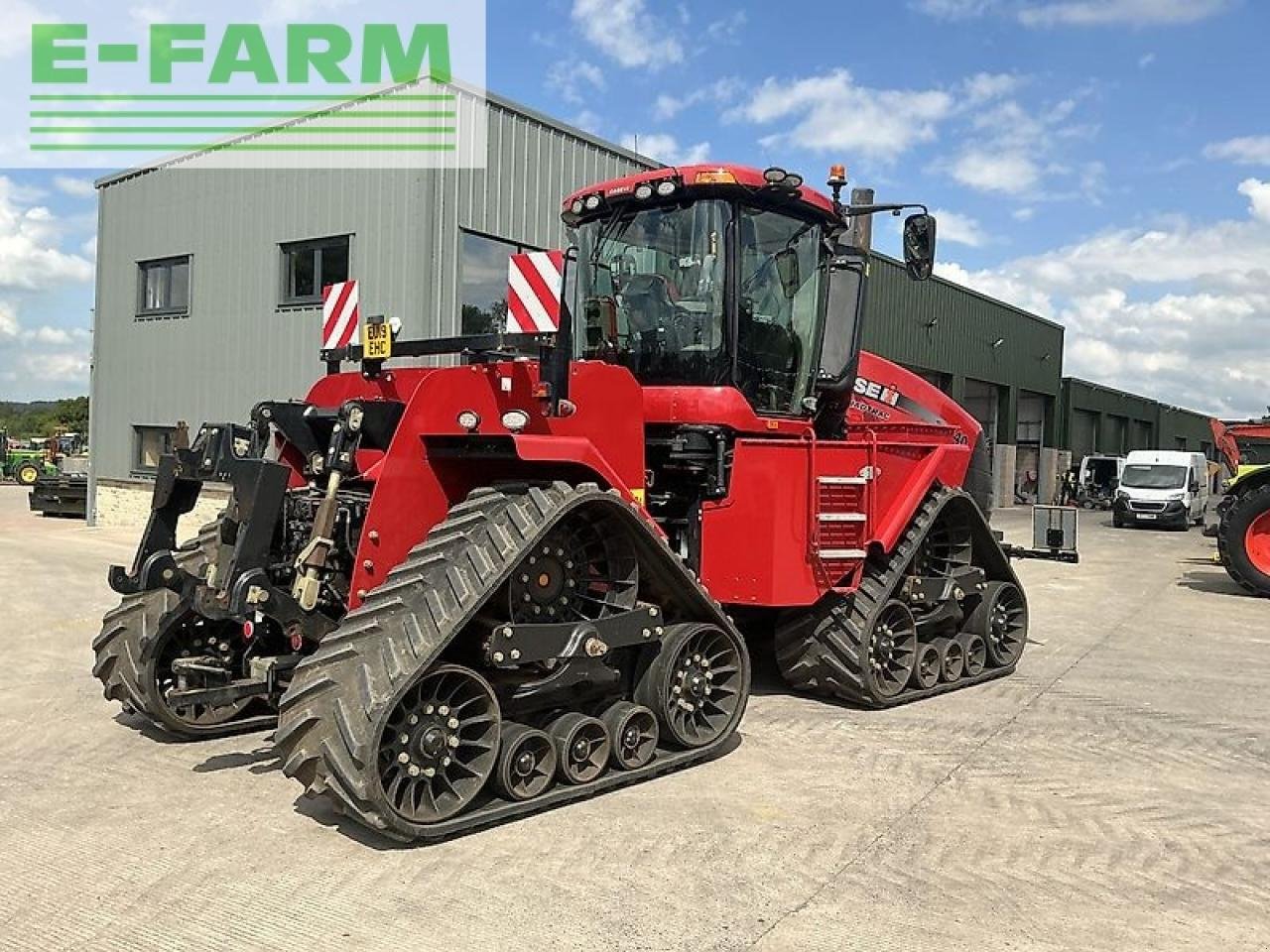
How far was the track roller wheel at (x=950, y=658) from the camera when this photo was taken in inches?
282

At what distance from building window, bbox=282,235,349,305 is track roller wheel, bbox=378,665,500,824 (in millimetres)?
11444

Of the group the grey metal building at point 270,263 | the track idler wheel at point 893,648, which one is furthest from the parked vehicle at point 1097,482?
the track idler wheel at point 893,648

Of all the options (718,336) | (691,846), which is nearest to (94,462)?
(718,336)

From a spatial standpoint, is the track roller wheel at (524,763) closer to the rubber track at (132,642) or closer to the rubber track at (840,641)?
the rubber track at (132,642)

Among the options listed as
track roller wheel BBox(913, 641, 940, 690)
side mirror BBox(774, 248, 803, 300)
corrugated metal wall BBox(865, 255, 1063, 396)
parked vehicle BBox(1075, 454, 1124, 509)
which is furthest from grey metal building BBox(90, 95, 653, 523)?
parked vehicle BBox(1075, 454, 1124, 509)

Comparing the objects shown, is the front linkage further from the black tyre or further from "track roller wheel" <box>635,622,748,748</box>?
the black tyre

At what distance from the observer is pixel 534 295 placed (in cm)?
473

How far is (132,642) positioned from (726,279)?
3557mm

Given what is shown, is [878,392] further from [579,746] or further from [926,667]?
[579,746]

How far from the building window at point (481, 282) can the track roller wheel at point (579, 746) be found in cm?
966

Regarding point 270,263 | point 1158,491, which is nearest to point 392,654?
point 270,263

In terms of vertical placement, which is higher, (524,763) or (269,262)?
(269,262)

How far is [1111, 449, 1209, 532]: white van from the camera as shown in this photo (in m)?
27.7

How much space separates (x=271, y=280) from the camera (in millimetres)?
15773
